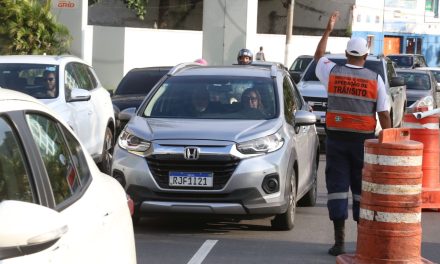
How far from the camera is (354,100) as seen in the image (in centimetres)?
904

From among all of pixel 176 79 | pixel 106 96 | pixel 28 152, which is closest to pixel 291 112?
pixel 176 79

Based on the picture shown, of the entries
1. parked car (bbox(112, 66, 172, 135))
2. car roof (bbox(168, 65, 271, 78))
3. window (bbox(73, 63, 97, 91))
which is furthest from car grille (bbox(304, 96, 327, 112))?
car roof (bbox(168, 65, 271, 78))

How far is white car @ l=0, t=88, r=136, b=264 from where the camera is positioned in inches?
122

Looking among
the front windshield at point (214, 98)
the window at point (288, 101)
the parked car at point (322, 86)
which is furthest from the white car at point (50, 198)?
the parked car at point (322, 86)

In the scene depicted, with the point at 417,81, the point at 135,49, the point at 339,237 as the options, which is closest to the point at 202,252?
the point at 339,237

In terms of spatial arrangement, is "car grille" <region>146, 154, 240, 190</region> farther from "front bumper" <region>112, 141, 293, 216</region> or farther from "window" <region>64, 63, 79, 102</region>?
"window" <region>64, 63, 79, 102</region>

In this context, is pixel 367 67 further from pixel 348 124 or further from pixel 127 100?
pixel 348 124

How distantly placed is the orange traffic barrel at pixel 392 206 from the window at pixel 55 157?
3.59 m

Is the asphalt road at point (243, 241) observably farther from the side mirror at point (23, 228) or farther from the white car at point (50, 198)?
the side mirror at point (23, 228)

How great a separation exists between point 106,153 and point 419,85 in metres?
15.4

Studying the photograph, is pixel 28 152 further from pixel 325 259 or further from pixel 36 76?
pixel 36 76

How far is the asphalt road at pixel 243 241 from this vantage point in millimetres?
8805

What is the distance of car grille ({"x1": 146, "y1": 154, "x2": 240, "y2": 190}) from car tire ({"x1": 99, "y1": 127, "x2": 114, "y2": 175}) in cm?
Result: 478

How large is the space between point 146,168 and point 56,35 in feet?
41.1
